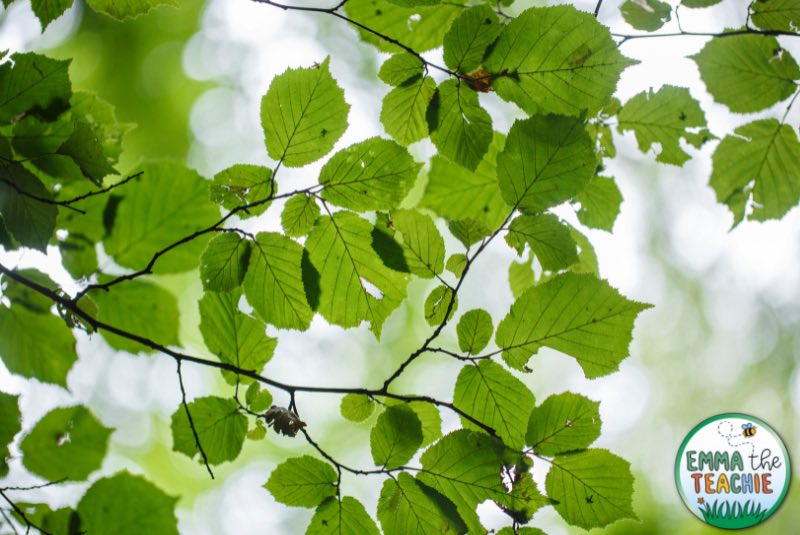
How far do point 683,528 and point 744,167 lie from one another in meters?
7.40

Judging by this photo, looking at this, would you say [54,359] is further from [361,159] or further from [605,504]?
[605,504]

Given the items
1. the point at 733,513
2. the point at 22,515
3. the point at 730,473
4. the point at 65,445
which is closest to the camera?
the point at 22,515

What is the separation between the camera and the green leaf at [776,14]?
102 centimetres

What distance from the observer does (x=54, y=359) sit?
1174 mm

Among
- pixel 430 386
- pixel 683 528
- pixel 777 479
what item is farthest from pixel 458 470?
pixel 683 528

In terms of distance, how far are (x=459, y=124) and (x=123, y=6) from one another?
620mm

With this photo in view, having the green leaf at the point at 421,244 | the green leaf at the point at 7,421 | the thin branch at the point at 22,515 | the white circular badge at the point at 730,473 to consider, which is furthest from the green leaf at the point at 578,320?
the white circular badge at the point at 730,473

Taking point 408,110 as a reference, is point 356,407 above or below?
below

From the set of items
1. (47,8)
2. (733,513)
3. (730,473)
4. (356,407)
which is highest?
(47,8)

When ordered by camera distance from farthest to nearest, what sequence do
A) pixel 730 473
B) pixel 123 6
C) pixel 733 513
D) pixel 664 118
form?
pixel 733 513 → pixel 730 473 → pixel 664 118 → pixel 123 6

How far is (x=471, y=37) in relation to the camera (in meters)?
0.89

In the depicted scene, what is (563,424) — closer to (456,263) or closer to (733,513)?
(456,263)

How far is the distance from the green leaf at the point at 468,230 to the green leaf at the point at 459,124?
10 centimetres

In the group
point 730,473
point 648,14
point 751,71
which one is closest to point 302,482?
point 648,14
